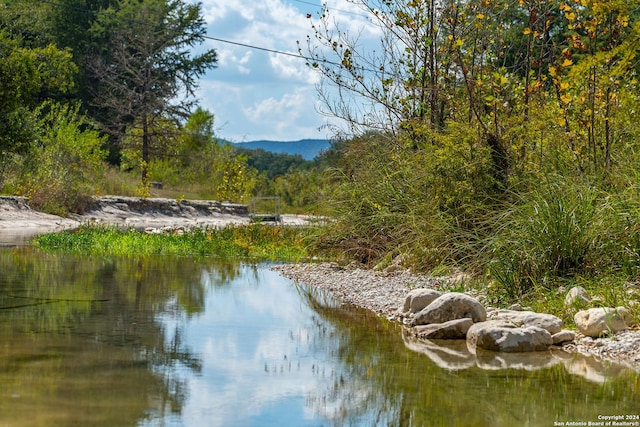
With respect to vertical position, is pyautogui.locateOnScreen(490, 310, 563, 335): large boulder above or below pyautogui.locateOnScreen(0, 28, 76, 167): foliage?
below

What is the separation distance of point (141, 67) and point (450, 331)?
35436mm

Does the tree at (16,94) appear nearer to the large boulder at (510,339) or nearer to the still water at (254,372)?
the still water at (254,372)

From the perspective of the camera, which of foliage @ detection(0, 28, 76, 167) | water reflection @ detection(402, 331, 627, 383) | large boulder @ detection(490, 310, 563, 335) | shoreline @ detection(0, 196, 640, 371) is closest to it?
water reflection @ detection(402, 331, 627, 383)

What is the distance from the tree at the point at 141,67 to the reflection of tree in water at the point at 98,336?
1120 inches

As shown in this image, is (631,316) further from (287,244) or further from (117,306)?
(287,244)

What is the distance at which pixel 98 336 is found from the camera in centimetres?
650

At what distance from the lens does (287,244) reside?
54.6 ft

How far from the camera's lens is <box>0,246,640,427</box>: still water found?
4.45 m

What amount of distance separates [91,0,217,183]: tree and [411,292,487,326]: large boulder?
32.1 m

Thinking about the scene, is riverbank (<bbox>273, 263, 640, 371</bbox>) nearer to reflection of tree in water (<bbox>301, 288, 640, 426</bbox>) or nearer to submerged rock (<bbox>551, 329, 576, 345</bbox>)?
submerged rock (<bbox>551, 329, 576, 345</bbox>)

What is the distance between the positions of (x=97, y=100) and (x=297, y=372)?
3754 centimetres

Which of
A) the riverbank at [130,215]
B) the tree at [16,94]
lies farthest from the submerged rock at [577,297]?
the tree at [16,94]

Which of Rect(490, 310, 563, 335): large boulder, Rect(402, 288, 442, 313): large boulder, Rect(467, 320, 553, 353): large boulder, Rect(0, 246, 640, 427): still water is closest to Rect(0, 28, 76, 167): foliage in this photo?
Rect(0, 246, 640, 427): still water

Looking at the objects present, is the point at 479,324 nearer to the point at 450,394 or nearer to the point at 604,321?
the point at 604,321
